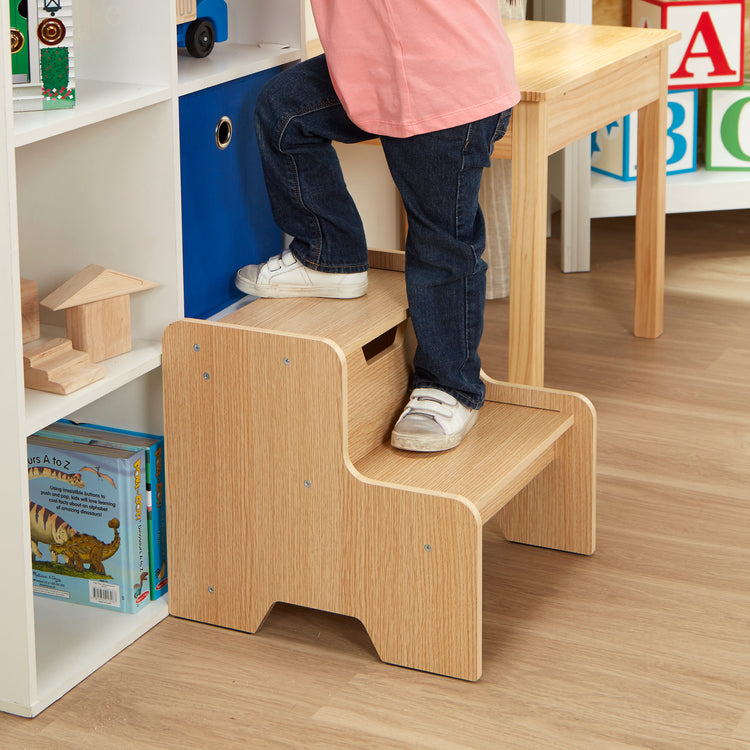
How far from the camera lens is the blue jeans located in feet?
4.55

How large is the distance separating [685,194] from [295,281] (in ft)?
4.58

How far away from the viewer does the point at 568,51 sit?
77.2 inches

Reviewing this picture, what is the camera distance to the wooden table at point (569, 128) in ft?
5.41

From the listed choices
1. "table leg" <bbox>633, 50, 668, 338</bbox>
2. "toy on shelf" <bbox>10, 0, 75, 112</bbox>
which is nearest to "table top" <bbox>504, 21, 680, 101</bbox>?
"table leg" <bbox>633, 50, 668, 338</bbox>

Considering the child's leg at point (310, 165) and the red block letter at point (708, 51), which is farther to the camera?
the red block letter at point (708, 51)

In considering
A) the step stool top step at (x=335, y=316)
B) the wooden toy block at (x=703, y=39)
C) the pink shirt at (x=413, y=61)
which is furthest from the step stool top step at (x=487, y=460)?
the wooden toy block at (x=703, y=39)

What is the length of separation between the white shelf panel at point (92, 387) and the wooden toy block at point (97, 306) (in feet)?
0.08

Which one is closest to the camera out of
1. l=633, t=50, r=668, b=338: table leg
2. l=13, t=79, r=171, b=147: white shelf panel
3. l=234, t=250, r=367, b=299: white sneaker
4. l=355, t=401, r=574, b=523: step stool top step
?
l=13, t=79, r=171, b=147: white shelf panel

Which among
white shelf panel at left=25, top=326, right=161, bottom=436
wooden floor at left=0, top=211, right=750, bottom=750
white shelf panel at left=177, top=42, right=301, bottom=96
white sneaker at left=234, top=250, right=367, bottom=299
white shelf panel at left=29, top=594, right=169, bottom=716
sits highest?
white shelf panel at left=177, top=42, right=301, bottom=96

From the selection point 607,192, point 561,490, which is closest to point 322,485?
point 561,490

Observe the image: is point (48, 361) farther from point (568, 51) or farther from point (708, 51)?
point (708, 51)

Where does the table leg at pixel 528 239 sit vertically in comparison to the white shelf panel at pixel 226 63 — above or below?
below

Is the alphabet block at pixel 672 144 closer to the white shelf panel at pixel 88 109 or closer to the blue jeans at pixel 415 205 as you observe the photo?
the blue jeans at pixel 415 205

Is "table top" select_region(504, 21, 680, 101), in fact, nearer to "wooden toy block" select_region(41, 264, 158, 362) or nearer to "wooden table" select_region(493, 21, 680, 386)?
"wooden table" select_region(493, 21, 680, 386)
